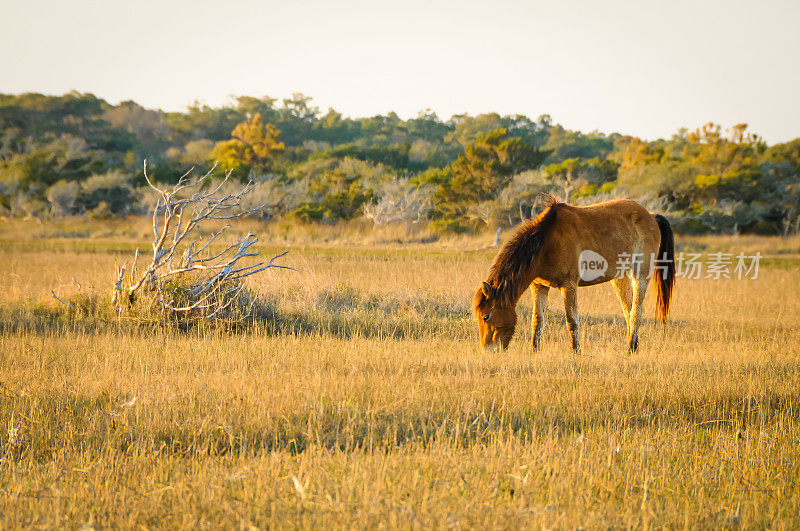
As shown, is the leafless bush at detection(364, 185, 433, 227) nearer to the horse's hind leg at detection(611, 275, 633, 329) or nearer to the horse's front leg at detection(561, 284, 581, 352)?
the horse's hind leg at detection(611, 275, 633, 329)

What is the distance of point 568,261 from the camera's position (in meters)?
7.93

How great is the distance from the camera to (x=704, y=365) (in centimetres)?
748

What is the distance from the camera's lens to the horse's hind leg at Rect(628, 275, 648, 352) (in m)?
8.80

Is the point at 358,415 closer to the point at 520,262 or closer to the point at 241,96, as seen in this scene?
the point at 520,262

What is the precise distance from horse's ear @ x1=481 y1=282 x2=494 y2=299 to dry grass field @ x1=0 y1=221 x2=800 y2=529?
82cm

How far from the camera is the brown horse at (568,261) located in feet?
24.7

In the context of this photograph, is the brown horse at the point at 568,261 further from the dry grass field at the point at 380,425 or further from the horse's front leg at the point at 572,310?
the dry grass field at the point at 380,425

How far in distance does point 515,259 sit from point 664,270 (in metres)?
3.83

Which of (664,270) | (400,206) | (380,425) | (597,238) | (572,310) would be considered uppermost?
(400,206)

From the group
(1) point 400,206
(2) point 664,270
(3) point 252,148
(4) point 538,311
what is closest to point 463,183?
(1) point 400,206

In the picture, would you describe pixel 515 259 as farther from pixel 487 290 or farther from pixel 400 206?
pixel 400 206

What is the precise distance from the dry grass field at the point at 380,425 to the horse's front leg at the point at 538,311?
24cm

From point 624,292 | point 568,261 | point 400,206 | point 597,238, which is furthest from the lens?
point 400,206

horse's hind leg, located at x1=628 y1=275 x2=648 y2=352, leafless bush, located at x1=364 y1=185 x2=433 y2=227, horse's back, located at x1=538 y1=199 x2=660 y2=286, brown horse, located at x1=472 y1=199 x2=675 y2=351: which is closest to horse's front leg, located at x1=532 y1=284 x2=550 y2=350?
brown horse, located at x1=472 y1=199 x2=675 y2=351
